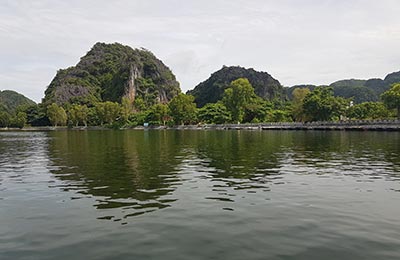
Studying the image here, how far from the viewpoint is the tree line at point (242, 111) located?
12106 cm

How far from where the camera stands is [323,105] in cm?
11894

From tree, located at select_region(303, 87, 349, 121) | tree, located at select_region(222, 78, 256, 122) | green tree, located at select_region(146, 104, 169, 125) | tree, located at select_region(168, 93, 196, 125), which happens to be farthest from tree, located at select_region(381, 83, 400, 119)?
green tree, located at select_region(146, 104, 169, 125)

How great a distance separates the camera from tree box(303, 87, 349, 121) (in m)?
119

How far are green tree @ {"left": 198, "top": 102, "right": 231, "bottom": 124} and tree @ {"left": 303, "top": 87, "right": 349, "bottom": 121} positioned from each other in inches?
1539

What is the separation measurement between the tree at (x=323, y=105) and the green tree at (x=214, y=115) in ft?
128

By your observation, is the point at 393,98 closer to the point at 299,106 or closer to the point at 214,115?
the point at 299,106

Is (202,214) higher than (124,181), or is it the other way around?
(124,181)

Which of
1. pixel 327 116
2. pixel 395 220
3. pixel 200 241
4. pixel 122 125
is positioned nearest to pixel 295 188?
pixel 395 220

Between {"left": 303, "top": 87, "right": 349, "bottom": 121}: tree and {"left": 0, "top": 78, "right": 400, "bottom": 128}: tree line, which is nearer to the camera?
{"left": 303, "top": 87, "right": 349, "bottom": 121}: tree

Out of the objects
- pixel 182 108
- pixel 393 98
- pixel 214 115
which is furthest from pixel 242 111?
pixel 393 98

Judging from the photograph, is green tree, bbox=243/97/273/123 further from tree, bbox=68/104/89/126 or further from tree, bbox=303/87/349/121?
tree, bbox=68/104/89/126

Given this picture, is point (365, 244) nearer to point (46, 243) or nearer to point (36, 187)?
point (46, 243)

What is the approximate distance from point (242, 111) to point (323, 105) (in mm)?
37474

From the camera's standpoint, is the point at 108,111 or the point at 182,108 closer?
the point at 182,108
